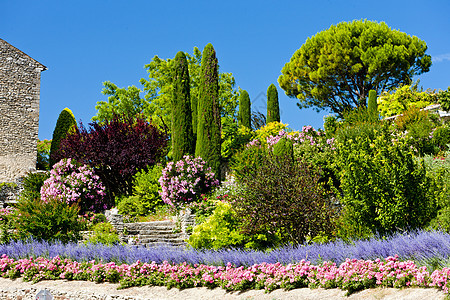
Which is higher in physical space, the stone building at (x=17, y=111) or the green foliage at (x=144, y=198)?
the stone building at (x=17, y=111)

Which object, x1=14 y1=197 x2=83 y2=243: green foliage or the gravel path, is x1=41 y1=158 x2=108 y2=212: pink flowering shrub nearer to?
x1=14 y1=197 x2=83 y2=243: green foliage

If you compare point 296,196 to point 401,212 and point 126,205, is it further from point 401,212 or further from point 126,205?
point 126,205

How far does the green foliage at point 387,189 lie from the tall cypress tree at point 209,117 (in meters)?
8.88

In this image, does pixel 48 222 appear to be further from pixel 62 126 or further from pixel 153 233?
pixel 62 126

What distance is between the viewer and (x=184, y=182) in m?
14.3

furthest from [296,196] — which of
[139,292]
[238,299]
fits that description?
[139,292]

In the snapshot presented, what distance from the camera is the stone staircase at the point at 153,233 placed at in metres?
11.7

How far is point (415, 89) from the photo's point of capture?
23953mm

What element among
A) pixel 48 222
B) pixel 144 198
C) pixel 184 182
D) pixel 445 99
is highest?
pixel 445 99

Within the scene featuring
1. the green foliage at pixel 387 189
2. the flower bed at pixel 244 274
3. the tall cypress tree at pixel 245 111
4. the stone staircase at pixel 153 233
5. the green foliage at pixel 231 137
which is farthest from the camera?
the tall cypress tree at pixel 245 111

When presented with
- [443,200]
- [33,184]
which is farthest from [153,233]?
[443,200]

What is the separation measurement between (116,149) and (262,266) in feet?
35.9

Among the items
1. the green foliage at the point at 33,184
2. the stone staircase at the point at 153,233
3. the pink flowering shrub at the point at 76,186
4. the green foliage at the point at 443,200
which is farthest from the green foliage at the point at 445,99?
the green foliage at the point at 33,184

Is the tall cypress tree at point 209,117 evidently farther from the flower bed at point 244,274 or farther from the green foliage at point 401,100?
the green foliage at point 401,100
